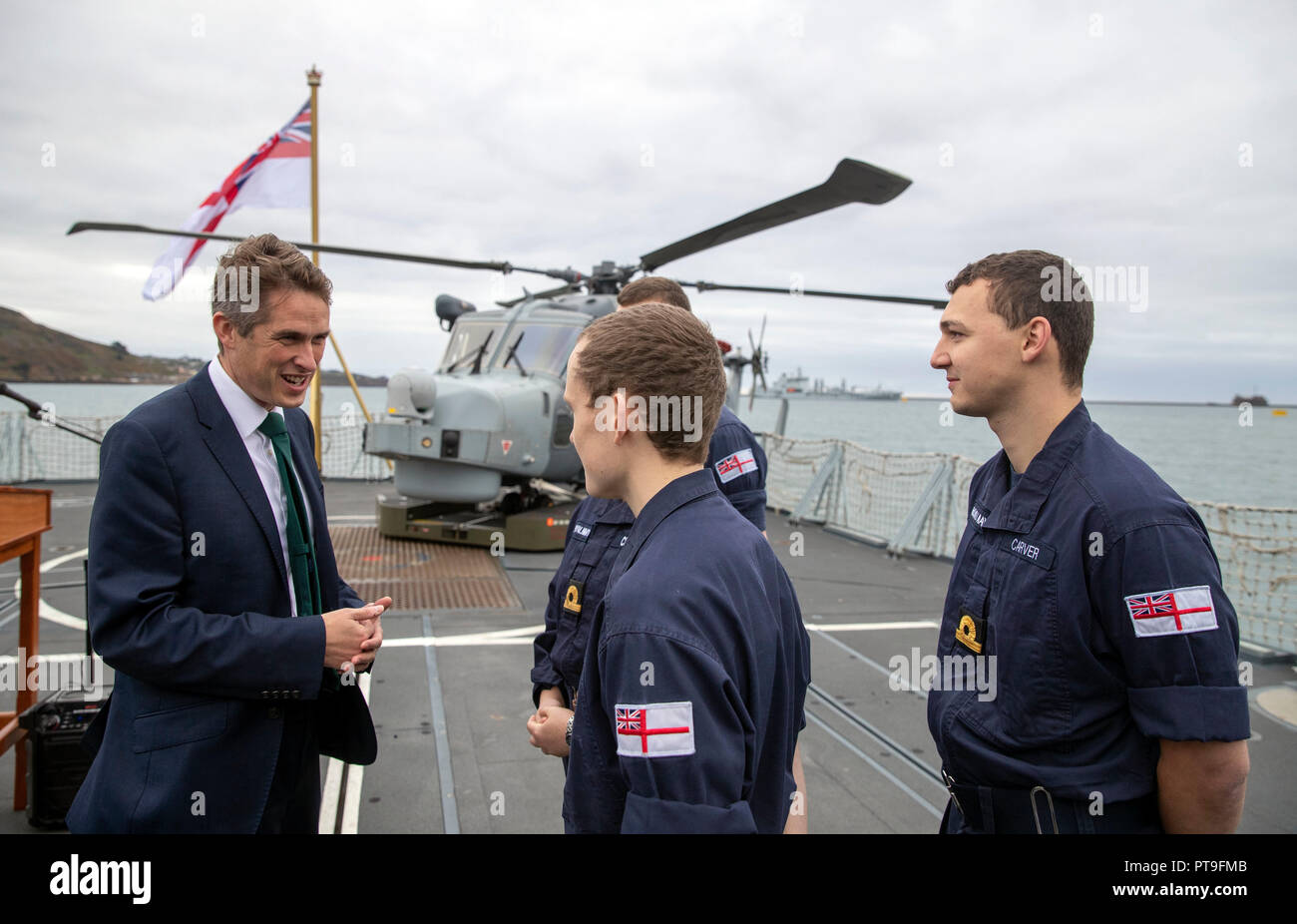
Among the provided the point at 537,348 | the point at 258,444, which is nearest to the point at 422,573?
the point at 537,348

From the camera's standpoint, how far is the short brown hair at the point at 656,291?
3.28 meters

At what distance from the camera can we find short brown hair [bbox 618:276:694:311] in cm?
328

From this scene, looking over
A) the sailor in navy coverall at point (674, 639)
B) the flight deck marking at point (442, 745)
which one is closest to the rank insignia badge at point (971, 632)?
the sailor in navy coverall at point (674, 639)

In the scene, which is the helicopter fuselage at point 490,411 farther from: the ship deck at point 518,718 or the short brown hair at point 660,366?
the short brown hair at point 660,366

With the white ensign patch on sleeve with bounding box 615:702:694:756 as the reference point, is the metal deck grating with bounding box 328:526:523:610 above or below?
below

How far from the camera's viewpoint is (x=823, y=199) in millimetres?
5609

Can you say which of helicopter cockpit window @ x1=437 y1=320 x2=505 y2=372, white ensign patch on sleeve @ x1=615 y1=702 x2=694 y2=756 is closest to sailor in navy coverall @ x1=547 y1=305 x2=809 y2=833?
white ensign patch on sleeve @ x1=615 y1=702 x2=694 y2=756

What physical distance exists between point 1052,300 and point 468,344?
328 inches

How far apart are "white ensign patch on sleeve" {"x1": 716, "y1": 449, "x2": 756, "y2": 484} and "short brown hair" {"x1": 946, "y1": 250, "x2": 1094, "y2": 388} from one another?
4.15 feet

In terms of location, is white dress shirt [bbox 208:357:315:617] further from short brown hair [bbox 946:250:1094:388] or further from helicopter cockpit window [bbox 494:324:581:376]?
helicopter cockpit window [bbox 494:324:581:376]

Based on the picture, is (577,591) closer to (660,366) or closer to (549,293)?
(660,366)

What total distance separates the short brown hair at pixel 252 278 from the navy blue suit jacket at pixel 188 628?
174 mm

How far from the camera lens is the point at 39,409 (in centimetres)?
291
